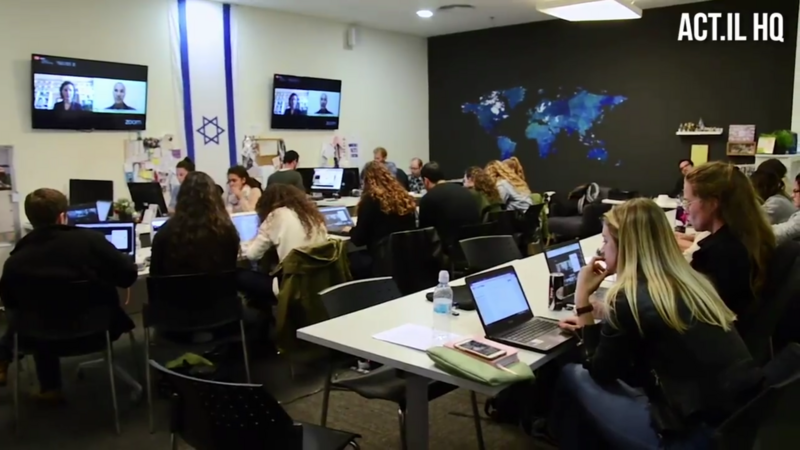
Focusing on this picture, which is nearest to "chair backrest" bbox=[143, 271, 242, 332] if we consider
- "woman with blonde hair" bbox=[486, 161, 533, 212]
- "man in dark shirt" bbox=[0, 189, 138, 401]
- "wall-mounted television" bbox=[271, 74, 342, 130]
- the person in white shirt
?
"man in dark shirt" bbox=[0, 189, 138, 401]

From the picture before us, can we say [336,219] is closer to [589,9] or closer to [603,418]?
[589,9]

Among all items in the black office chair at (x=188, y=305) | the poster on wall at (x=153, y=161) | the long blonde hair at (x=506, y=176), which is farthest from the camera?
the poster on wall at (x=153, y=161)

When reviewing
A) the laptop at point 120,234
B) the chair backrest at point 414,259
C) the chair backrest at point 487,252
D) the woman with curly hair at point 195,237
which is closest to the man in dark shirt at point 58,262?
the woman with curly hair at point 195,237

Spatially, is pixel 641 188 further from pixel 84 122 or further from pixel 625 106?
pixel 84 122

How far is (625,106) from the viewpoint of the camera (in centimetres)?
852

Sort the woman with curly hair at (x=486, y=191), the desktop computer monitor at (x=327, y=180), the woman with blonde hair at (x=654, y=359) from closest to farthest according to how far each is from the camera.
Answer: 1. the woman with blonde hair at (x=654, y=359)
2. the woman with curly hair at (x=486, y=191)
3. the desktop computer monitor at (x=327, y=180)

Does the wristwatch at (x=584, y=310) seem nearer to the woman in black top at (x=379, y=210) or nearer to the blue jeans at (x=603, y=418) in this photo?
the blue jeans at (x=603, y=418)

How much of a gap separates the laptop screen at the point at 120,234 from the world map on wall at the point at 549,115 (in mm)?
6458

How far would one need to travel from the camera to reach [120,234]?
395 centimetres

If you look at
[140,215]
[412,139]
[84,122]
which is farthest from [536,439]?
[412,139]

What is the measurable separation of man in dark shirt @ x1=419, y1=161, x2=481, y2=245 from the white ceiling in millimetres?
3208

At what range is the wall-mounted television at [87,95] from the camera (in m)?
5.94

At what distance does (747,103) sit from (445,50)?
14.0 feet

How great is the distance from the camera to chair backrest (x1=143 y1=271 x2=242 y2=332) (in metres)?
3.24
